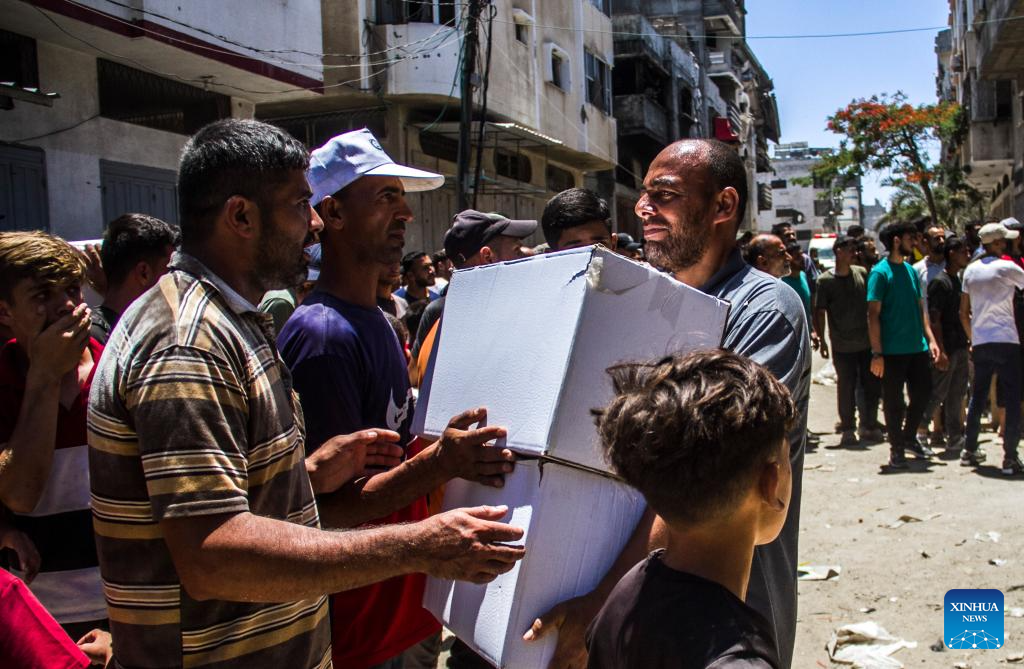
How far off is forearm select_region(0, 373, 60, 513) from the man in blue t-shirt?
22.9ft

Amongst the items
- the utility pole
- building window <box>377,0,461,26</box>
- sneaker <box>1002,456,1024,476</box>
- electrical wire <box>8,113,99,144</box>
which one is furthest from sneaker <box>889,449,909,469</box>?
building window <box>377,0,461,26</box>

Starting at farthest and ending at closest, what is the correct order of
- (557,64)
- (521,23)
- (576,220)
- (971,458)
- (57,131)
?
1. (557,64)
2. (521,23)
3. (57,131)
4. (971,458)
5. (576,220)

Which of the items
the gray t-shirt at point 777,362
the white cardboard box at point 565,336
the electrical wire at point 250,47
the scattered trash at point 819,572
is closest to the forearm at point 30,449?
the white cardboard box at point 565,336

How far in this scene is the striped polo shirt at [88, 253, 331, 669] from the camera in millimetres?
1496

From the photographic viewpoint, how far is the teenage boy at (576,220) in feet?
13.3

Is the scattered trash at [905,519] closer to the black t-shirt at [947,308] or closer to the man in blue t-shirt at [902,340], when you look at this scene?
the man in blue t-shirt at [902,340]

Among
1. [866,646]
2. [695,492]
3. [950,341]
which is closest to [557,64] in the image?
[950,341]

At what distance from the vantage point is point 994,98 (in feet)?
80.5

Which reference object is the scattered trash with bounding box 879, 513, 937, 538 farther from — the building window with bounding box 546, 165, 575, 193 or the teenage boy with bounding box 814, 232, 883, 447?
the building window with bounding box 546, 165, 575, 193

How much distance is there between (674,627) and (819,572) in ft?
13.5

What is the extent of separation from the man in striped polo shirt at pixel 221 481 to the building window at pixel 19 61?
8.63 meters

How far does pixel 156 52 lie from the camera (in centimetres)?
999

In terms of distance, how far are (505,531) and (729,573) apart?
42 centimetres

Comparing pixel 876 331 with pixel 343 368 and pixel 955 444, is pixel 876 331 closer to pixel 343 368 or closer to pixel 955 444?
pixel 955 444
